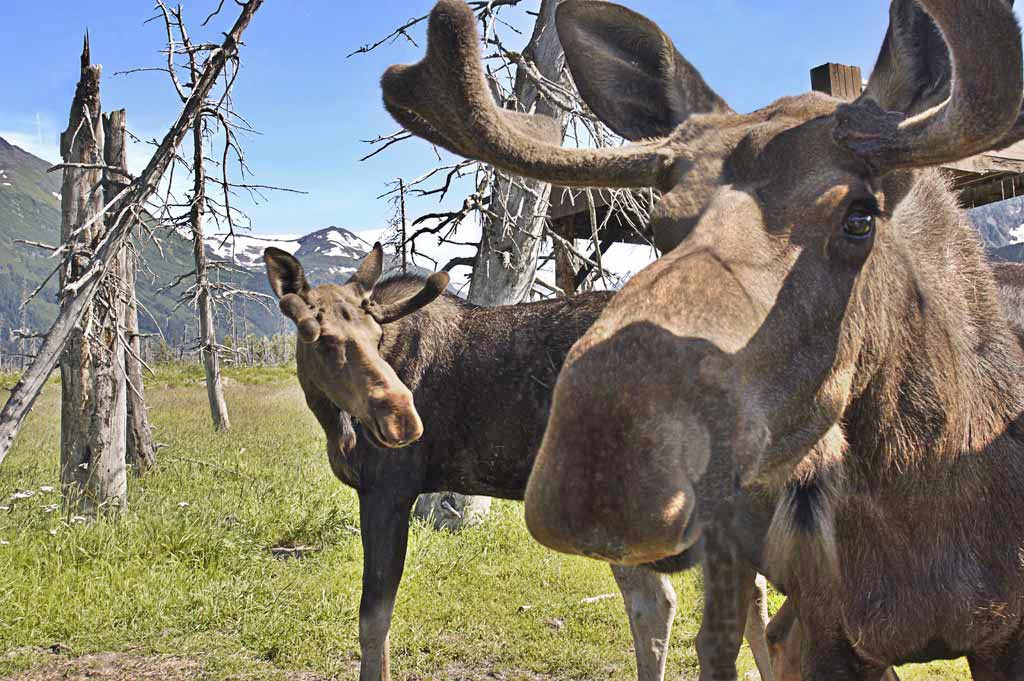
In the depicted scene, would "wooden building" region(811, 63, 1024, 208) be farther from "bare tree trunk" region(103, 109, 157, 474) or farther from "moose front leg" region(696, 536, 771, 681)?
"bare tree trunk" region(103, 109, 157, 474)

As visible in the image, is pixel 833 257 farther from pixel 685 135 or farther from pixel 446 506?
pixel 446 506

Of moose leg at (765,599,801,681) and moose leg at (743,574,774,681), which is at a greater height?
moose leg at (765,599,801,681)

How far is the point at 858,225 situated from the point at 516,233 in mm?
6286

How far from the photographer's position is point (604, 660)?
18.2ft

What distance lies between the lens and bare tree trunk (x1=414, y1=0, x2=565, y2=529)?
7848 millimetres

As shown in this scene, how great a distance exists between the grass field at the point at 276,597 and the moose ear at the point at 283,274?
2.33m

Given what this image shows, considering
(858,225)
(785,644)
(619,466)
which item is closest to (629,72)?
(858,225)

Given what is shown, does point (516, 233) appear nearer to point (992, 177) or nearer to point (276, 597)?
point (276, 597)

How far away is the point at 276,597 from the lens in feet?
20.5

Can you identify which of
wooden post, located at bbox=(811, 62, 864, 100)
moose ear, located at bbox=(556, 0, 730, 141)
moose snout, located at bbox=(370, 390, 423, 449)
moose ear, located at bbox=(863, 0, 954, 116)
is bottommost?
moose snout, located at bbox=(370, 390, 423, 449)

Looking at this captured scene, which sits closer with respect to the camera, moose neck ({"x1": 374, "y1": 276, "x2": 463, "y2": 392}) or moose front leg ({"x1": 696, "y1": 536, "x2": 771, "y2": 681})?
moose front leg ({"x1": 696, "y1": 536, "x2": 771, "y2": 681})

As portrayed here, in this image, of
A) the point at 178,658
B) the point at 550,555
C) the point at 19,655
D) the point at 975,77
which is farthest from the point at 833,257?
the point at 550,555

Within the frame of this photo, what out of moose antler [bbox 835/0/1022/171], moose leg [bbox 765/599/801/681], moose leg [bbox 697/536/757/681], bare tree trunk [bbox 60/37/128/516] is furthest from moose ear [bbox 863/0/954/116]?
bare tree trunk [bbox 60/37/128/516]

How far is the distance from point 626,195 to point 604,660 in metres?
4.12
